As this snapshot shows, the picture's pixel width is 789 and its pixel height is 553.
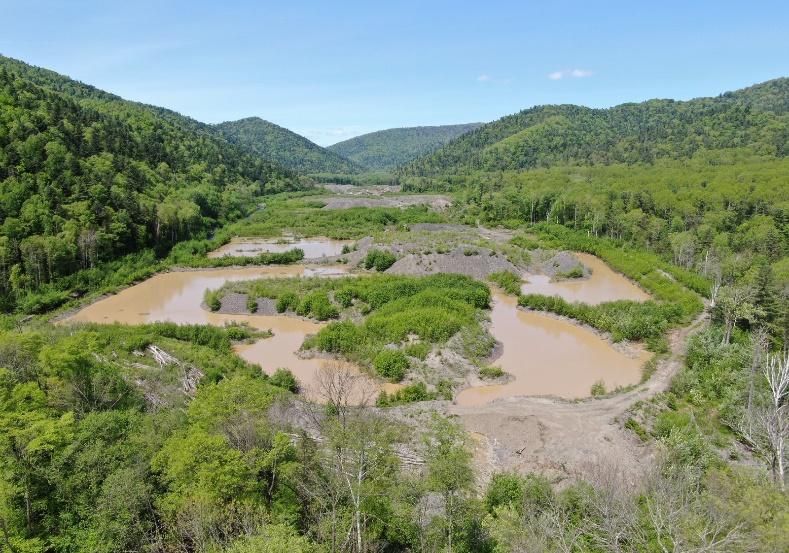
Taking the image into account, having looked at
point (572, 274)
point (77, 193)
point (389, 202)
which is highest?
point (77, 193)

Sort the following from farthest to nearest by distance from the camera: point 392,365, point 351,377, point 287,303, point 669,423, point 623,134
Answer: point 623,134 → point 287,303 → point 392,365 → point 669,423 → point 351,377

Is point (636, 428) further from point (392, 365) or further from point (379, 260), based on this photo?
point (379, 260)

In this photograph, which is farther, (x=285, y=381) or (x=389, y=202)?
(x=389, y=202)

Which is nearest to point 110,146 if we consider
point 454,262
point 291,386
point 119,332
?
point 119,332

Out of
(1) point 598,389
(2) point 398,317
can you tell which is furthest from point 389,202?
(1) point 598,389

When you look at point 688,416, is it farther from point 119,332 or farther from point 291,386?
point 119,332

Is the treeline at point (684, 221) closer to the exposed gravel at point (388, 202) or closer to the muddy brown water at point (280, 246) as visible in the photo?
the exposed gravel at point (388, 202)
